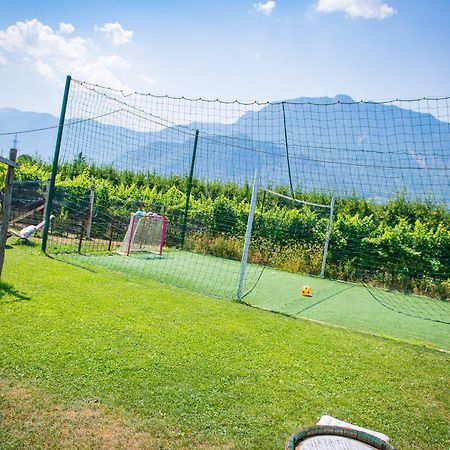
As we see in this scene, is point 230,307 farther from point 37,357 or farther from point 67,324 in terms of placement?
point 37,357

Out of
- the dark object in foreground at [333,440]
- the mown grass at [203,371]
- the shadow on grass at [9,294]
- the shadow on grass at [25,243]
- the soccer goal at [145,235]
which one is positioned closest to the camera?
the dark object in foreground at [333,440]

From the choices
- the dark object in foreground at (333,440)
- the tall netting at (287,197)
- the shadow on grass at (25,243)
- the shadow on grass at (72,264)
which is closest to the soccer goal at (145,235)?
the tall netting at (287,197)

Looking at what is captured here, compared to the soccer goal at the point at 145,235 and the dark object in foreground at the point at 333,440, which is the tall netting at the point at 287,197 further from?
the dark object in foreground at the point at 333,440

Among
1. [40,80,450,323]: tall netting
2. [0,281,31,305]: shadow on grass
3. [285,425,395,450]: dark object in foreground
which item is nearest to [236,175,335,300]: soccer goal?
[40,80,450,323]: tall netting

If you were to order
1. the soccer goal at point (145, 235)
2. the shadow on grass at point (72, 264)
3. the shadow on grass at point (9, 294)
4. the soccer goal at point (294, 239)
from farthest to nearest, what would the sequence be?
1. the soccer goal at point (294, 239)
2. the soccer goal at point (145, 235)
3. the shadow on grass at point (72, 264)
4. the shadow on grass at point (9, 294)

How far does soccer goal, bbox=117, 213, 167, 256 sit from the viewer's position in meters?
11.6

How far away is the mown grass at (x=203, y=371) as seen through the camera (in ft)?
10.0

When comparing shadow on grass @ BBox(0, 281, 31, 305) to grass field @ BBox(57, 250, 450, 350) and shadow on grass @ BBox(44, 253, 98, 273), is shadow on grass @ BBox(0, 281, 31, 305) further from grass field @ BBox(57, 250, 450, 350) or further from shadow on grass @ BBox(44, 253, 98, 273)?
grass field @ BBox(57, 250, 450, 350)

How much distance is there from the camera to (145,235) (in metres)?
12.4

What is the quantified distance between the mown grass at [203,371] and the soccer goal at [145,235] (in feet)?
17.8

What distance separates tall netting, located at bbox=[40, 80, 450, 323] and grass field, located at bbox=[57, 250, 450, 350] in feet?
0.33

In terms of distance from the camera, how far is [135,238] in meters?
12.2

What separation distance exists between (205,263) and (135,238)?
2200mm

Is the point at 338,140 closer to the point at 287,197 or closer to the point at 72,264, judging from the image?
the point at 287,197
